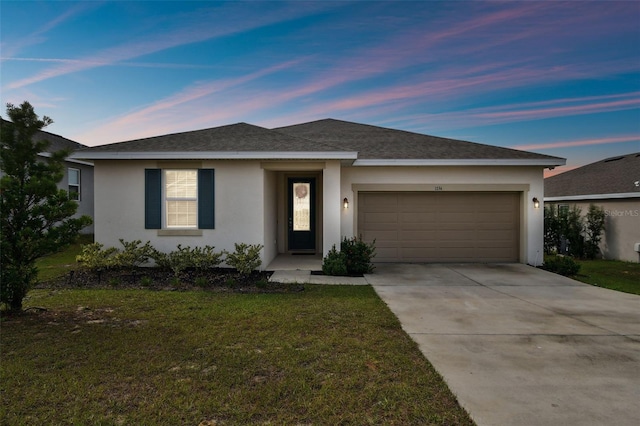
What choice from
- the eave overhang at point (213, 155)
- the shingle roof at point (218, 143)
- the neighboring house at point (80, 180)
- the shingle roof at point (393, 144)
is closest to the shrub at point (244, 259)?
the eave overhang at point (213, 155)

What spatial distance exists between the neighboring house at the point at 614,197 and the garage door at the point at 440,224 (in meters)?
5.35

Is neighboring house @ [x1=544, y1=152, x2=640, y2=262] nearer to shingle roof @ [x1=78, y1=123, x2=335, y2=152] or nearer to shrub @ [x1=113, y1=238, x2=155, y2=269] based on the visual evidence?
shingle roof @ [x1=78, y1=123, x2=335, y2=152]

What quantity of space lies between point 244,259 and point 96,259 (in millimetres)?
3443

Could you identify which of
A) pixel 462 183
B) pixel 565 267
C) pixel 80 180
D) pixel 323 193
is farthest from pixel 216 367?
pixel 80 180

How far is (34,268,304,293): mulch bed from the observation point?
23.2 ft

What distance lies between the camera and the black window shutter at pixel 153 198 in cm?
867

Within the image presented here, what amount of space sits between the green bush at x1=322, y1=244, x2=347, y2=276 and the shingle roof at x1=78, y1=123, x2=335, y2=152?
271 centimetres

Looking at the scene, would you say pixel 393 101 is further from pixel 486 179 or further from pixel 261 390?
pixel 261 390

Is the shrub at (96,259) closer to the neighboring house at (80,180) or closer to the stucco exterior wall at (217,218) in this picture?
the stucco exterior wall at (217,218)

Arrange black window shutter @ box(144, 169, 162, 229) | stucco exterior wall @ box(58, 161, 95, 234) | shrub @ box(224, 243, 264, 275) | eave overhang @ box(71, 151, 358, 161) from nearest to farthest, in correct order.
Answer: shrub @ box(224, 243, 264, 275) < eave overhang @ box(71, 151, 358, 161) < black window shutter @ box(144, 169, 162, 229) < stucco exterior wall @ box(58, 161, 95, 234)

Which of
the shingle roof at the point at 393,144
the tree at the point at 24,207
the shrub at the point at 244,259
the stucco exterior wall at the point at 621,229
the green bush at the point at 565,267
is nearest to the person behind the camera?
the tree at the point at 24,207

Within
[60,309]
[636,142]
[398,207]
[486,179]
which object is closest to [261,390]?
[60,309]

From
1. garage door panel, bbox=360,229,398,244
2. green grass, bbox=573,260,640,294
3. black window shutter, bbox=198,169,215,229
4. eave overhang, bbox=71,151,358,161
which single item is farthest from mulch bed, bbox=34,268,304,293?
green grass, bbox=573,260,640,294

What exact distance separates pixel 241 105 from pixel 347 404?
12.6 m
